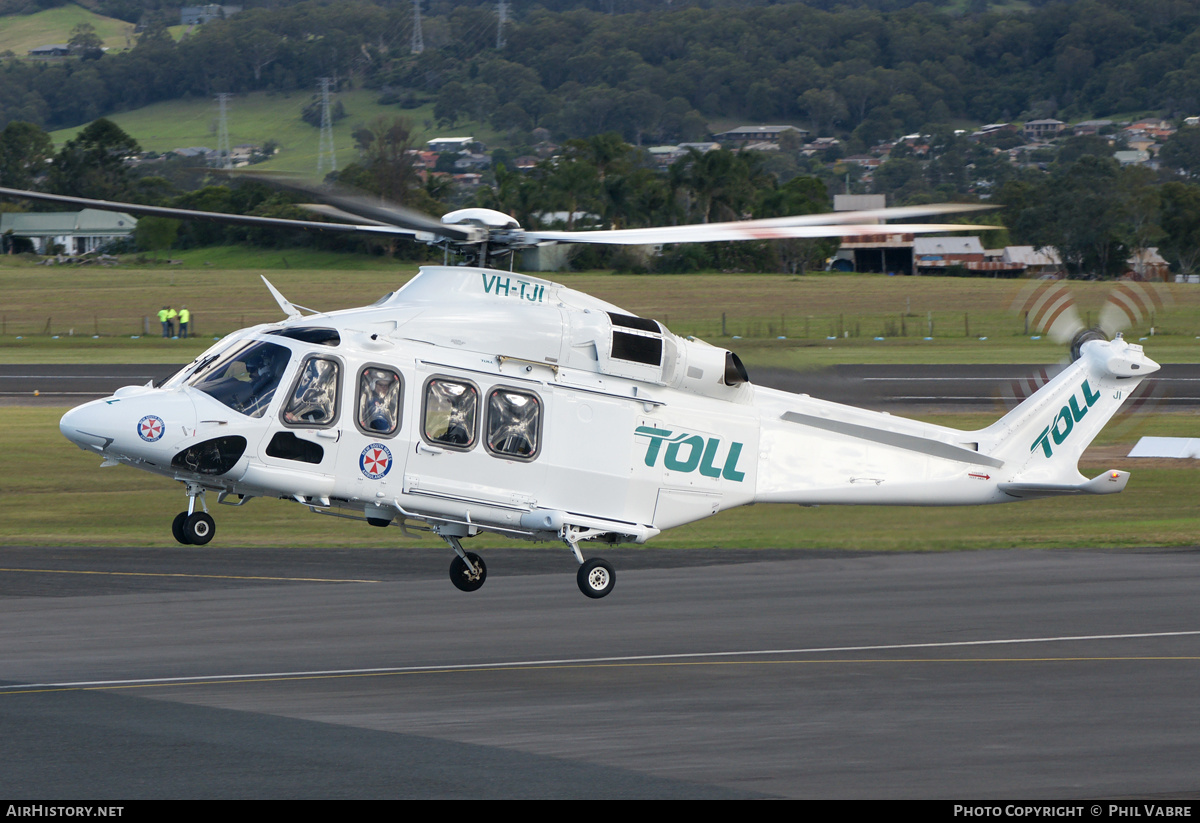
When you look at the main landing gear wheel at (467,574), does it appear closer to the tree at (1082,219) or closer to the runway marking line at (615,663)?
the runway marking line at (615,663)

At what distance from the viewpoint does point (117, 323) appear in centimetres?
8812

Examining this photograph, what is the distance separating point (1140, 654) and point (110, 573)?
18781 mm

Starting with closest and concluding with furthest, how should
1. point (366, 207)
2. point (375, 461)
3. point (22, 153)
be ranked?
point (366, 207) < point (375, 461) < point (22, 153)

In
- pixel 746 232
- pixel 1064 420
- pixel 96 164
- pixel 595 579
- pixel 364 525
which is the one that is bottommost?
pixel 595 579

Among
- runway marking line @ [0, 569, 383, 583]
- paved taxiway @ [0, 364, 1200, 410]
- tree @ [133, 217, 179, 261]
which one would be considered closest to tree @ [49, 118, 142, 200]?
tree @ [133, 217, 179, 261]

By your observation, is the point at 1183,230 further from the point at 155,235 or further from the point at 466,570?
the point at 466,570

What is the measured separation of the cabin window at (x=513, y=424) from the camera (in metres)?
17.1

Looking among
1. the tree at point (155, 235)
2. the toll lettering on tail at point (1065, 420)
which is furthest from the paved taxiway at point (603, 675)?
the tree at point (155, 235)

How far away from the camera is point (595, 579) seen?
57.1 ft

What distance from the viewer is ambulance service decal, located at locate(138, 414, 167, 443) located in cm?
1534

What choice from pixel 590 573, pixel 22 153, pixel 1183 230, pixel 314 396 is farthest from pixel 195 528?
pixel 22 153

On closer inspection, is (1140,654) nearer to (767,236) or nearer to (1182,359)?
(767,236)

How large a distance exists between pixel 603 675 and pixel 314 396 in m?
5.75
